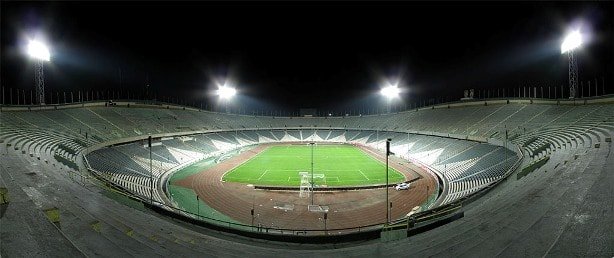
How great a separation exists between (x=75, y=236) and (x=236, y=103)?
89795mm

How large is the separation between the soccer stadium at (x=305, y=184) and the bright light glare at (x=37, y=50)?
0.15m

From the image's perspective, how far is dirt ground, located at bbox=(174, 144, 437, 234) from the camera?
19.0m

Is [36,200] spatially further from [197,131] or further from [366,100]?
[366,100]

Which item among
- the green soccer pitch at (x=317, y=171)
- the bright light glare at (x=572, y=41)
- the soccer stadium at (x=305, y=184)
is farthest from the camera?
the bright light glare at (x=572, y=41)

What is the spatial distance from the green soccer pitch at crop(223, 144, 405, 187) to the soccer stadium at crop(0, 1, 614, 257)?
0.26 meters

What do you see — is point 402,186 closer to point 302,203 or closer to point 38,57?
point 302,203

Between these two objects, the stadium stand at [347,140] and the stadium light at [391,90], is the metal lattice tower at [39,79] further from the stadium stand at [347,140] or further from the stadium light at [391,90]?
the stadium light at [391,90]

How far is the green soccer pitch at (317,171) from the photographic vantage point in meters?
29.2

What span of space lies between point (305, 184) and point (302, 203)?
480 centimetres

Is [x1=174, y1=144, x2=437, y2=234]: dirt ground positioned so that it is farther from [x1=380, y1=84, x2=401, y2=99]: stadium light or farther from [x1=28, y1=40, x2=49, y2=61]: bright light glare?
[x1=380, y1=84, x2=401, y2=99]: stadium light

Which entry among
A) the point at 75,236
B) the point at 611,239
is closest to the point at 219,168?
the point at 75,236

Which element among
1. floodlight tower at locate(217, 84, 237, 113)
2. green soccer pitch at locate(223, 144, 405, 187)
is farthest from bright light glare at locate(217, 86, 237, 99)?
green soccer pitch at locate(223, 144, 405, 187)

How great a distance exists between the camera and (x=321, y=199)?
23.6m

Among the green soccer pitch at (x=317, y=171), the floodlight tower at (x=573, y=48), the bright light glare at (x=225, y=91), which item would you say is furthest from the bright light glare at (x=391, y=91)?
the floodlight tower at (x=573, y=48)
